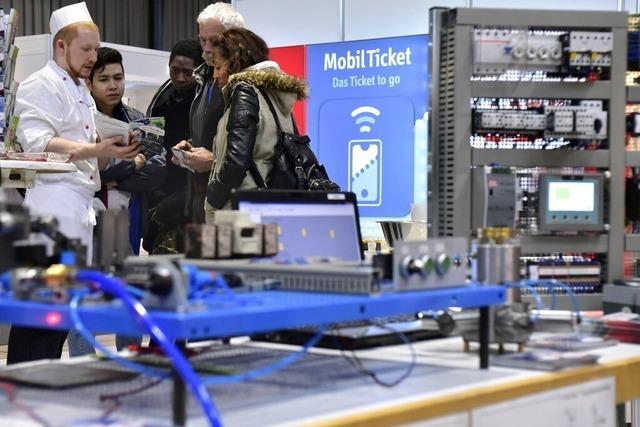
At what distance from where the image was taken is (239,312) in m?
1.67

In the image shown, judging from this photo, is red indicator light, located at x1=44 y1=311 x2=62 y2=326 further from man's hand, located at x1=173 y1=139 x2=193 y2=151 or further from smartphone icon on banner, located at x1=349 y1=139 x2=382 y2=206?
smartphone icon on banner, located at x1=349 y1=139 x2=382 y2=206

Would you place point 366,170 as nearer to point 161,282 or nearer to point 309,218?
point 309,218

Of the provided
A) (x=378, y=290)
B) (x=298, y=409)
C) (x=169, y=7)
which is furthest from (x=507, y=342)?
→ (x=169, y=7)

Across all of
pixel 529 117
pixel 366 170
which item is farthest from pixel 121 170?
pixel 366 170

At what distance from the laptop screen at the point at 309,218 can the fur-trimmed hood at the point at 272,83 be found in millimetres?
1353

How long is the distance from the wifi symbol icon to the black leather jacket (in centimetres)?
353

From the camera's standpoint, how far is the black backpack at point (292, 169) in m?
4.23

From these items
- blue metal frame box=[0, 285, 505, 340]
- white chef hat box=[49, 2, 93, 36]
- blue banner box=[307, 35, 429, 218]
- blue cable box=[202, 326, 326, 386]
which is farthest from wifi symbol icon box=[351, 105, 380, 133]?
blue metal frame box=[0, 285, 505, 340]

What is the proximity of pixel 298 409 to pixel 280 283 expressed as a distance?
1.04 feet

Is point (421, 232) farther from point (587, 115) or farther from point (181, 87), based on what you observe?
point (587, 115)

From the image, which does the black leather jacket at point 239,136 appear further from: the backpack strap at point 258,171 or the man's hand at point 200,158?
the man's hand at point 200,158

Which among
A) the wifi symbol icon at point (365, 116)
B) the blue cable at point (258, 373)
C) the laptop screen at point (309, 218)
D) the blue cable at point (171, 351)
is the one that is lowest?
the blue cable at point (258, 373)

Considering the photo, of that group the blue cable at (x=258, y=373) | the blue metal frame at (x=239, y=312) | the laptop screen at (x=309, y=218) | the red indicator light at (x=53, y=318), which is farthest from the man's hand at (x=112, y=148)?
the red indicator light at (x=53, y=318)

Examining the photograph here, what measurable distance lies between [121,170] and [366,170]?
2825 mm
